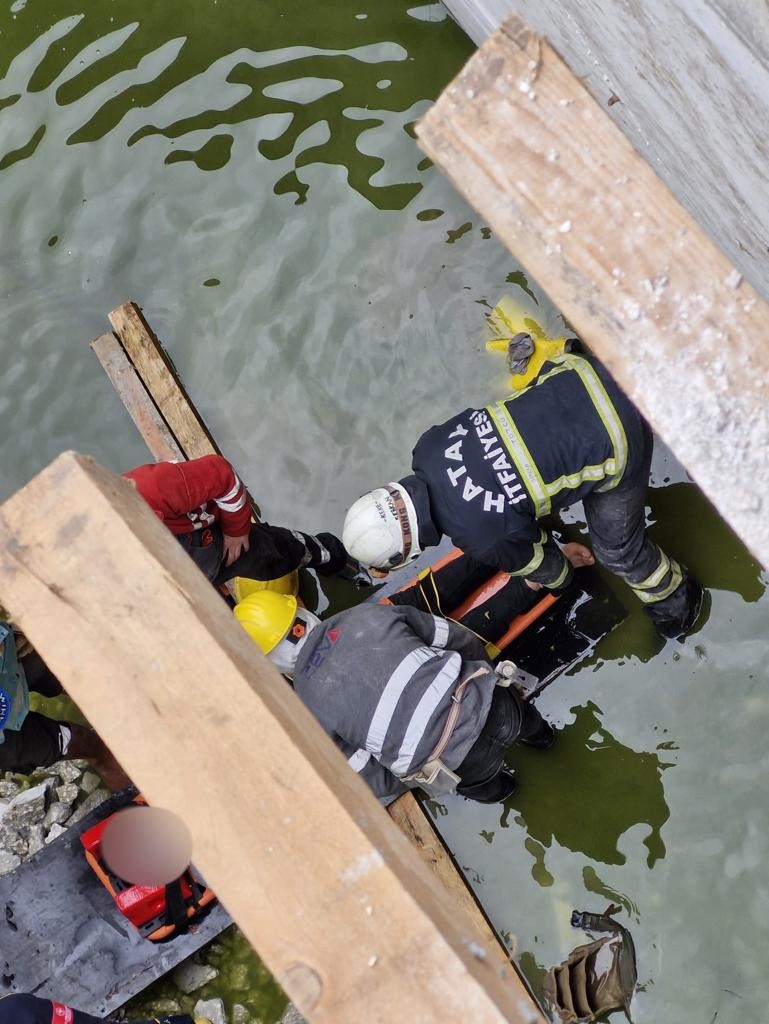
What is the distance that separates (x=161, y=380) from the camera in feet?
15.2

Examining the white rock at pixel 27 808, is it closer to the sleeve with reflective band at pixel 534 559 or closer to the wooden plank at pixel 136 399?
the wooden plank at pixel 136 399

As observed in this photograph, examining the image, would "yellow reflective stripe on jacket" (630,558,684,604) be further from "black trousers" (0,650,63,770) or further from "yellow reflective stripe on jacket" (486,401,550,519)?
"black trousers" (0,650,63,770)

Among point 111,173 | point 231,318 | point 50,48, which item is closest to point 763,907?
point 231,318

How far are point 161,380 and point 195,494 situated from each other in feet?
4.38

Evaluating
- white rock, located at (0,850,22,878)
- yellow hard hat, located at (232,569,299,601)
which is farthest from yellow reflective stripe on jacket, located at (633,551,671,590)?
white rock, located at (0,850,22,878)

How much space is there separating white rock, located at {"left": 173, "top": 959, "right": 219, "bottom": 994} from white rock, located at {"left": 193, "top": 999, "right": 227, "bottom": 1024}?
0.09 meters

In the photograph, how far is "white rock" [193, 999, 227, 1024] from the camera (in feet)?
13.1

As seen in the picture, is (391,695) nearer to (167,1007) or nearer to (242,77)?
(167,1007)

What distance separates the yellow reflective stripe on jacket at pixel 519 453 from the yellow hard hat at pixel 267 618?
3.65 ft

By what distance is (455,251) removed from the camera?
4.41m

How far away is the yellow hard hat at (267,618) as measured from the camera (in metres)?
3.54

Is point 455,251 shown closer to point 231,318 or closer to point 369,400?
point 369,400

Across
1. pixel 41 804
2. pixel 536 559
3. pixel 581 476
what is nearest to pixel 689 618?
pixel 536 559

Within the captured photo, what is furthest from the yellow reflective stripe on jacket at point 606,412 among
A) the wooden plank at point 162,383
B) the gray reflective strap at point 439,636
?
the wooden plank at point 162,383
